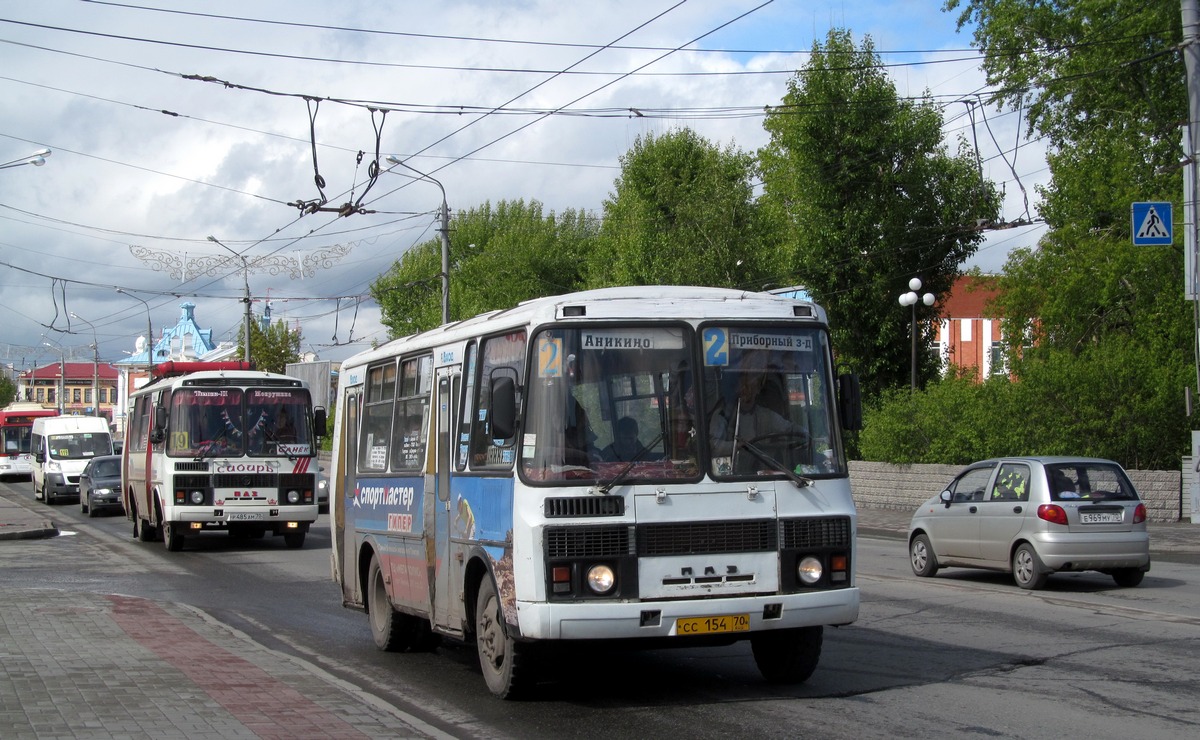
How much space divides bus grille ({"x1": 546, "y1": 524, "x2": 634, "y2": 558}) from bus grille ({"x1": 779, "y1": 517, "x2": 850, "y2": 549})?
1036 millimetres

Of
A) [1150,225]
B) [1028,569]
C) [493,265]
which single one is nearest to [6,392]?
[493,265]

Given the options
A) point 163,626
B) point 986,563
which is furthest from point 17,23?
point 986,563

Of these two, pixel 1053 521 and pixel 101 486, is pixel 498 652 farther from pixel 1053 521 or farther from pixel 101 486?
pixel 101 486

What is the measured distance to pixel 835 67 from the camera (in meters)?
43.0

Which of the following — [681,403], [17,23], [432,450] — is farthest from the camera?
[17,23]

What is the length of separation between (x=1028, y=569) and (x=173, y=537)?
14.4 metres

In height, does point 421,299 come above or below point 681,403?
above

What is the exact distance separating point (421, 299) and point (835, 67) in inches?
1916

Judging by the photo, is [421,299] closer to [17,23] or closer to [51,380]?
[17,23]

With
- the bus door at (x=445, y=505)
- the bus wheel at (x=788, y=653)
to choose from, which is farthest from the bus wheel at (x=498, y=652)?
the bus wheel at (x=788, y=653)

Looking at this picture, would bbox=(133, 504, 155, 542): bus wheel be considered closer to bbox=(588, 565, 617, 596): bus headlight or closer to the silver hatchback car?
the silver hatchback car

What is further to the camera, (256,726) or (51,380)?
(51,380)

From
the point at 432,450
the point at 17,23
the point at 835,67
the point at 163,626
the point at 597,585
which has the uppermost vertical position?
the point at 835,67

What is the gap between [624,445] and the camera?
8.33 m
